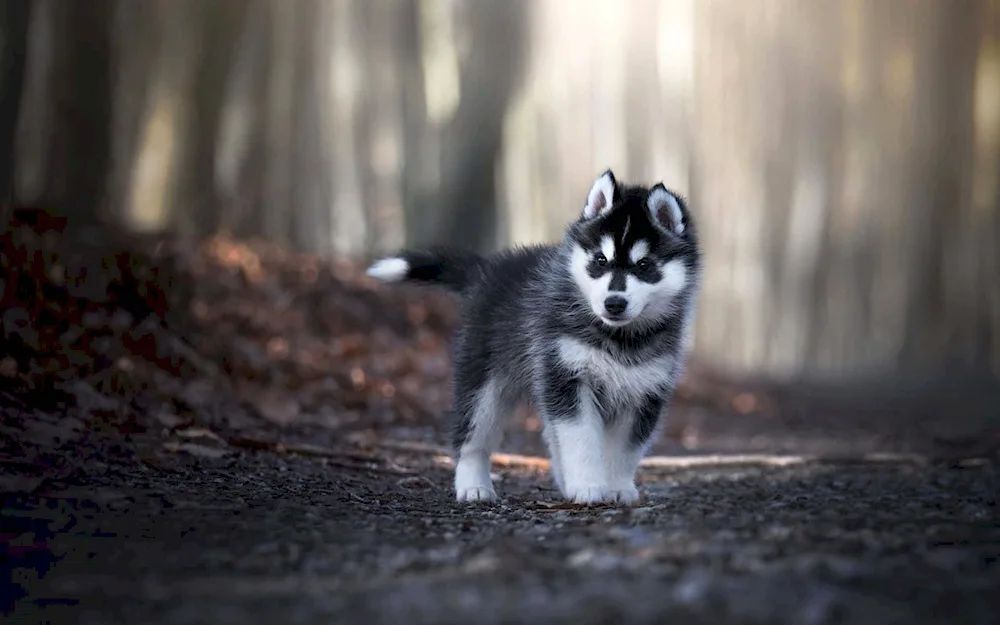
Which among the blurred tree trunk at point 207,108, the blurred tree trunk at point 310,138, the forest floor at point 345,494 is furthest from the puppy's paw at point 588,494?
the blurred tree trunk at point 310,138

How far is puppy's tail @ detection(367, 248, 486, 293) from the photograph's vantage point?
18.6 ft

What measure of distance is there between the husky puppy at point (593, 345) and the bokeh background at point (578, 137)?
5569mm

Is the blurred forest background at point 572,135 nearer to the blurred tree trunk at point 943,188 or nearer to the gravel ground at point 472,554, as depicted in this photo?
the blurred tree trunk at point 943,188

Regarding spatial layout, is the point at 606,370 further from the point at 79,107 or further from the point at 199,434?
the point at 79,107

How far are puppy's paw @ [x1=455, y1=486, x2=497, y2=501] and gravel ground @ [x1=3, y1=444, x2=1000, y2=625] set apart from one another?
89mm

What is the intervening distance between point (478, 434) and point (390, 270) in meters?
0.98

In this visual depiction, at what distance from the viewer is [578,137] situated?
56.4 feet

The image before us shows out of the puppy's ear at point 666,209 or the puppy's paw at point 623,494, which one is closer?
the puppy's paw at point 623,494

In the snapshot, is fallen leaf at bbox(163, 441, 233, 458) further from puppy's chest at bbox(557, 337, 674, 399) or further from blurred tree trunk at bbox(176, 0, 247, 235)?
blurred tree trunk at bbox(176, 0, 247, 235)

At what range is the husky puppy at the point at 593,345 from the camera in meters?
4.81

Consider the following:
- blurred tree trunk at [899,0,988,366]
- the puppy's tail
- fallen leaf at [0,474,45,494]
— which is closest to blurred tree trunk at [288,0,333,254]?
the puppy's tail

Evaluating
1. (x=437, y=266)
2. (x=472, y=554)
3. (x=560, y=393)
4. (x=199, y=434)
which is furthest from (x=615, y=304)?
(x=199, y=434)

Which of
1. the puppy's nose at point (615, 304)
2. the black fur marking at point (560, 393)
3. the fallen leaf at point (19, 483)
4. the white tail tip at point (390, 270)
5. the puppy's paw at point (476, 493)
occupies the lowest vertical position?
the puppy's paw at point (476, 493)

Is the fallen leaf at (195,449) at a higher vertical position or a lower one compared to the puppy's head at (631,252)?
lower
